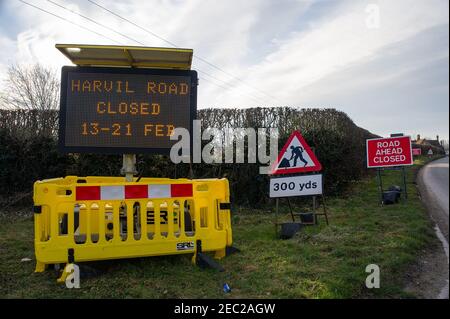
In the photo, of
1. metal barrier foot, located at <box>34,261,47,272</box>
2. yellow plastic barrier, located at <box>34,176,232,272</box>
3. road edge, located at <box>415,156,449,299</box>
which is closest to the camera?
road edge, located at <box>415,156,449,299</box>

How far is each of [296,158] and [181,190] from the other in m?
2.70

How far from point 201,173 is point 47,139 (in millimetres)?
4430

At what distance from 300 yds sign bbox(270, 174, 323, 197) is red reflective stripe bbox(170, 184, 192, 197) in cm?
243

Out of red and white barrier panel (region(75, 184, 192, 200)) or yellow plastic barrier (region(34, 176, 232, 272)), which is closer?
yellow plastic barrier (region(34, 176, 232, 272))

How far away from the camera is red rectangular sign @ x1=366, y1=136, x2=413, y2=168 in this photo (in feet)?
35.6

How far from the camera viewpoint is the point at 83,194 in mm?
5176

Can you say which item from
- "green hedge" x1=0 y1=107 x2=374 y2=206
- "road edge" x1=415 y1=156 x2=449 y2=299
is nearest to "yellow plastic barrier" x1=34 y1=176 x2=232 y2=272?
"road edge" x1=415 y1=156 x2=449 y2=299

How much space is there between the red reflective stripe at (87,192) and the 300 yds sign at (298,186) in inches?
139

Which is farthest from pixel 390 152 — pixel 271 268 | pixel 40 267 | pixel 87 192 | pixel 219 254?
pixel 40 267

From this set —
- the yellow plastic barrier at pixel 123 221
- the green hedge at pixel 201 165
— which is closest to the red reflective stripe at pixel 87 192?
the yellow plastic barrier at pixel 123 221

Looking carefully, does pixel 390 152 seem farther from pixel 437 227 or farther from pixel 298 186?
pixel 298 186

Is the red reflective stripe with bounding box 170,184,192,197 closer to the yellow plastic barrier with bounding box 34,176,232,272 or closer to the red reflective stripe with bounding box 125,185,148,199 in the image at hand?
the yellow plastic barrier with bounding box 34,176,232,272

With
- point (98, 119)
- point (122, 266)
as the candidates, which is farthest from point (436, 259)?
point (98, 119)
